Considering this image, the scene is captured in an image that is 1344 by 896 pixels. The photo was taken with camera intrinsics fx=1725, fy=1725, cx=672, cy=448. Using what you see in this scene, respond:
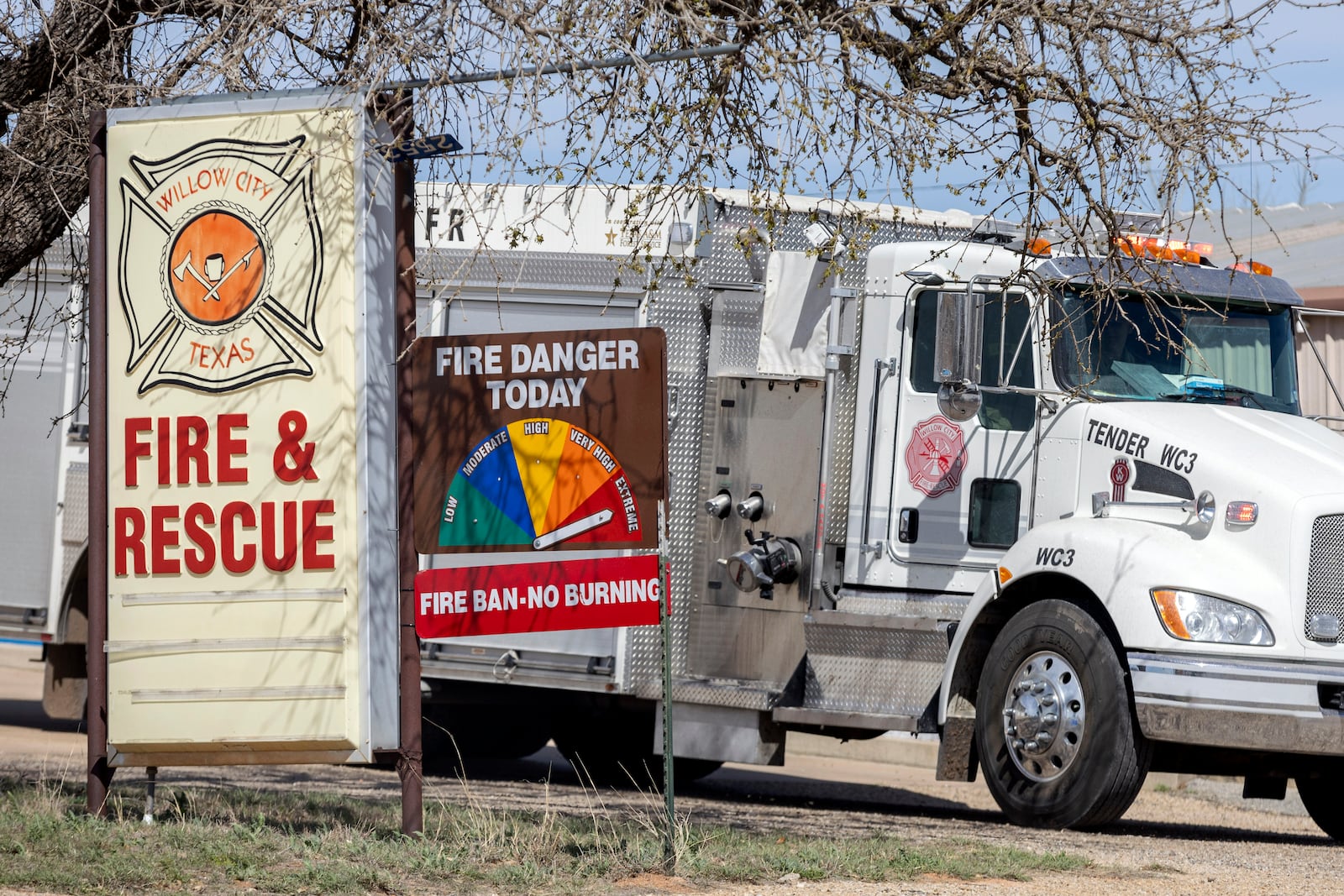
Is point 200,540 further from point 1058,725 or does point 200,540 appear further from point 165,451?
point 1058,725

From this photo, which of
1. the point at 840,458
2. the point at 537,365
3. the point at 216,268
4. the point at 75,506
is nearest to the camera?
A: the point at 537,365

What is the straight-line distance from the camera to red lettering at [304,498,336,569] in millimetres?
6906

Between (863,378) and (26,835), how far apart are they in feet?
16.4

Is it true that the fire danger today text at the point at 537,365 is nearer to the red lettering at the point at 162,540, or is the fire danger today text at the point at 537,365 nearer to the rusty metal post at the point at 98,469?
→ the red lettering at the point at 162,540

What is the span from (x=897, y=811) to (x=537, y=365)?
4878 mm

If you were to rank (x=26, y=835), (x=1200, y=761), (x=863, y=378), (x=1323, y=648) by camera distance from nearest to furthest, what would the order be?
(x=26, y=835)
(x=1323, y=648)
(x=1200, y=761)
(x=863, y=378)

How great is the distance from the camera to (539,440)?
23.0 ft

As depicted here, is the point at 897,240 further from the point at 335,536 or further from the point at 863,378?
the point at 335,536

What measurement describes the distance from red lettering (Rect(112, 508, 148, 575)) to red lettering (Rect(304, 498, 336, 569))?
0.73 metres

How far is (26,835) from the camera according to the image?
22.0 feet

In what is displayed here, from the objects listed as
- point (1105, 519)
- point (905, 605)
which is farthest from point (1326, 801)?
point (905, 605)

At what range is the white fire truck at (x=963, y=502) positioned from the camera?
7895 mm

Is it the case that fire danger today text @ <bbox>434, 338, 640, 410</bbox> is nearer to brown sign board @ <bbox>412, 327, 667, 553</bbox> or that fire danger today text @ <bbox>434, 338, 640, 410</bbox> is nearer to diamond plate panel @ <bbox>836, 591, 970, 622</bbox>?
brown sign board @ <bbox>412, 327, 667, 553</bbox>

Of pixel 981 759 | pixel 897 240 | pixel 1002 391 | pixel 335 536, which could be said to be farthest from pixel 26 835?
pixel 897 240
